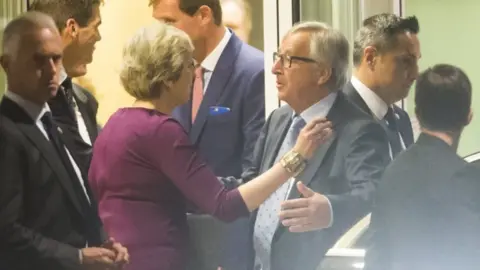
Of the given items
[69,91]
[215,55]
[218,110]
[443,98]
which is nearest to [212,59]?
[215,55]

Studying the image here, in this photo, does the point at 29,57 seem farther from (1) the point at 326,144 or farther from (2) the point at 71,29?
(1) the point at 326,144

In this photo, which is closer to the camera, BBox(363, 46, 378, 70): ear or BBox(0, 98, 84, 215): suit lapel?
BBox(0, 98, 84, 215): suit lapel

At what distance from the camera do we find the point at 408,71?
5.61 ft

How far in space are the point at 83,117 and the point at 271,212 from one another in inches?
19.2

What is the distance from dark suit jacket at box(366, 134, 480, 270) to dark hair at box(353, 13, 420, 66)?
0.28 m

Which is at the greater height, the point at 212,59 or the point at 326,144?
the point at 212,59

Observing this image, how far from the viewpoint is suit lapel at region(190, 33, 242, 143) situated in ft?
6.06

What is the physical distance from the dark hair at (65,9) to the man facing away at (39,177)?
0.13 metres

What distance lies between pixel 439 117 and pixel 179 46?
0.55 meters

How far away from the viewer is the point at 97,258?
5.00 ft

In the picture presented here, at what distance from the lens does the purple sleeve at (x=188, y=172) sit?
61.4 inches

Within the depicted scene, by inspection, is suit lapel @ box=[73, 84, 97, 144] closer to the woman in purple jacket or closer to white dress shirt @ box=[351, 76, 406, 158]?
the woman in purple jacket

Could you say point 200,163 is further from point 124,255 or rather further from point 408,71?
point 408,71

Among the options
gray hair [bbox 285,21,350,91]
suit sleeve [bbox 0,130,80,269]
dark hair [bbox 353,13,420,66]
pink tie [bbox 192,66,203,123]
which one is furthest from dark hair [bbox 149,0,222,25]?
suit sleeve [bbox 0,130,80,269]
